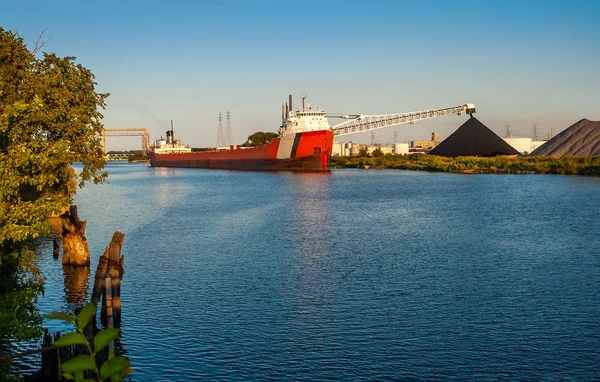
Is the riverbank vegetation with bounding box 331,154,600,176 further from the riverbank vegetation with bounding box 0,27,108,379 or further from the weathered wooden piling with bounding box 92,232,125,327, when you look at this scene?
the weathered wooden piling with bounding box 92,232,125,327

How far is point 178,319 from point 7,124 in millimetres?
8013

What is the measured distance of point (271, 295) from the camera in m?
19.6

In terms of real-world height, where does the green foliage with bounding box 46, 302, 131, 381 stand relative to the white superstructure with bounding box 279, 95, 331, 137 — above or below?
below

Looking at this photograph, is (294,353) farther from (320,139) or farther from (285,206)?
(320,139)

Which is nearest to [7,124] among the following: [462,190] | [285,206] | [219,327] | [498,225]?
[219,327]

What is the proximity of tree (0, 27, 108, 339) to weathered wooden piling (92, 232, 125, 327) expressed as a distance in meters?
1.68

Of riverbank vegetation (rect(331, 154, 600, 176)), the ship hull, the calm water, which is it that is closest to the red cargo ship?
the ship hull

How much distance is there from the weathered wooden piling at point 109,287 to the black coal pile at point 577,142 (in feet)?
325

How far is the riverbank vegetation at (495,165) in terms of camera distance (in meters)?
84.1

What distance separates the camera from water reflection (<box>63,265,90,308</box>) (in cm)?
1919

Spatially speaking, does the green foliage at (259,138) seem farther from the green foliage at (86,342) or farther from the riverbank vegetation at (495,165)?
the green foliage at (86,342)

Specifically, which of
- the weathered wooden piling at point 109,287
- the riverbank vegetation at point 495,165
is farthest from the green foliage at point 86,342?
the riverbank vegetation at point 495,165

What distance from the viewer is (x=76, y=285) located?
2114cm

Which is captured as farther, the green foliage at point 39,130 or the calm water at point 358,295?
the calm water at point 358,295
